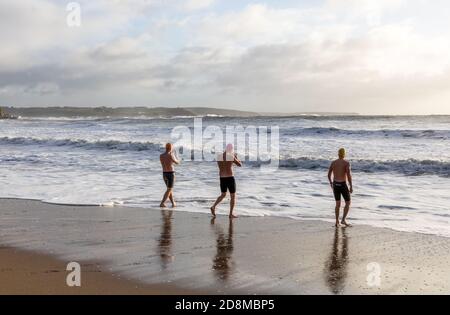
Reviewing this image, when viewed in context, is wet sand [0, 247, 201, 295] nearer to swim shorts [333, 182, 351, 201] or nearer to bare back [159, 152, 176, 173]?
swim shorts [333, 182, 351, 201]

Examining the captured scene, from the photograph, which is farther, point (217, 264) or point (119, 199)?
point (119, 199)

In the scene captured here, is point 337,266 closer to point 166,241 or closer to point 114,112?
point 166,241

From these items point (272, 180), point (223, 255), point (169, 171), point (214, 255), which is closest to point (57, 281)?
point (214, 255)

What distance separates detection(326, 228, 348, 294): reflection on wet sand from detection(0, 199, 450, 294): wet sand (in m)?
0.01

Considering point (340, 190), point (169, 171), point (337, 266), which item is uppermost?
point (169, 171)

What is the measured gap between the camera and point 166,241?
8.38 meters

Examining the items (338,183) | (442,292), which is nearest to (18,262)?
(442,292)

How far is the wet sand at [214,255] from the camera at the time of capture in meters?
6.05

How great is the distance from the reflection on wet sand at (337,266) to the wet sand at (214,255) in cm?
1

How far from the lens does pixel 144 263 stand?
6961mm

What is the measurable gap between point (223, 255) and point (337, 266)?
167 cm

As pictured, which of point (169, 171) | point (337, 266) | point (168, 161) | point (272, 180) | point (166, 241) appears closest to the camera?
Result: point (337, 266)
